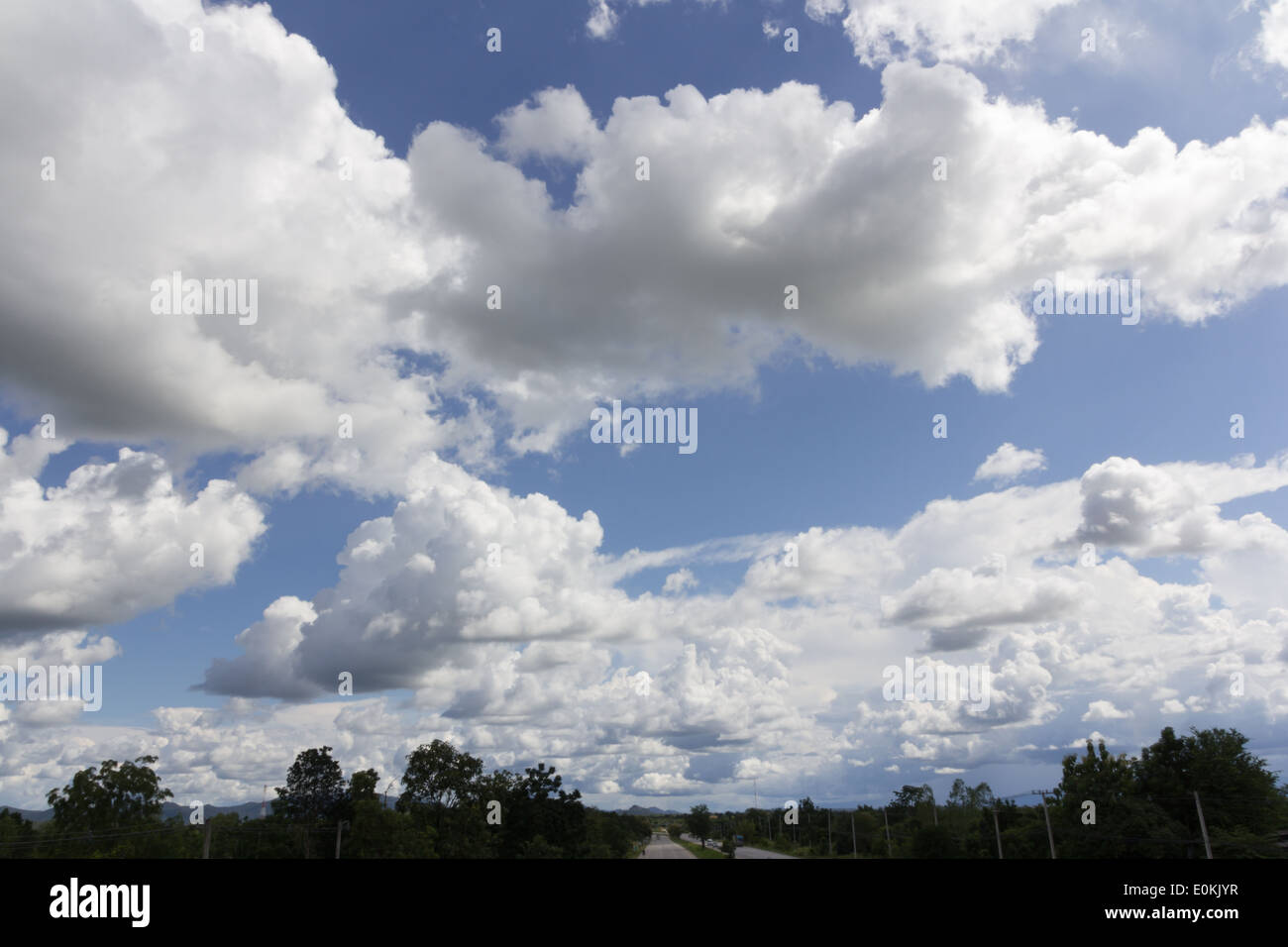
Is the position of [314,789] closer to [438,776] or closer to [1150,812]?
[438,776]

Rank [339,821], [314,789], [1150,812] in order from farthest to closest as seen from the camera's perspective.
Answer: [314,789] → [339,821] → [1150,812]

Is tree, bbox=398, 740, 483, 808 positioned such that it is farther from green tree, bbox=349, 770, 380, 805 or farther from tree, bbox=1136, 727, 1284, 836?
tree, bbox=1136, 727, 1284, 836

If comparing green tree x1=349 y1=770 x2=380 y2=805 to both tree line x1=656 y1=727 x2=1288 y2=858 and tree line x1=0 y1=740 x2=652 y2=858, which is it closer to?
tree line x1=0 y1=740 x2=652 y2=858

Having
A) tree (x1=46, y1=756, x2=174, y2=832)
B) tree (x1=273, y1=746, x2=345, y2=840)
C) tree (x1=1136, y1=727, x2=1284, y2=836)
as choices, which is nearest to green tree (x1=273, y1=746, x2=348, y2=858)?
tree (x1=273, y1=746, x2=345, y2=840)

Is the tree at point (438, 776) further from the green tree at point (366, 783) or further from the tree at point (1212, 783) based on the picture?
the tree at point (1212, 783)

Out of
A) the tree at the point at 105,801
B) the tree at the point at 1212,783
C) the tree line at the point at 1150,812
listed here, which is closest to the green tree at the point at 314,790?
the tree at the point at 105,801

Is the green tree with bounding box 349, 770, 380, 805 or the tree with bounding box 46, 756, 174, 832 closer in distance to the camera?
the tree with bounding box 46, 756, 174, 832

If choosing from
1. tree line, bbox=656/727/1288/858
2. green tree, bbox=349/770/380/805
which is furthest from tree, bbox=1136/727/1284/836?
green tree, bbox=349/770/380/805

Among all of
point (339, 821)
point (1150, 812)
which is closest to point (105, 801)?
point (339, 821)

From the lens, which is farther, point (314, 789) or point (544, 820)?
point (314, 789)

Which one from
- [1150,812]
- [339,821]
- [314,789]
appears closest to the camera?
[1150,812]
